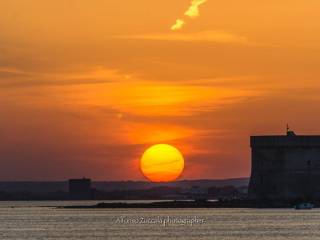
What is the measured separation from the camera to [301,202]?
196m

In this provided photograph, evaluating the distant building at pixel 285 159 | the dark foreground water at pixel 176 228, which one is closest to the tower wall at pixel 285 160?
the distant building at pixel 285 159

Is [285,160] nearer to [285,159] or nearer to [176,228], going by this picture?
[285,159]

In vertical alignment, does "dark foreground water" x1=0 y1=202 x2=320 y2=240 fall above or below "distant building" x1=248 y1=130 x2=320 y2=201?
below

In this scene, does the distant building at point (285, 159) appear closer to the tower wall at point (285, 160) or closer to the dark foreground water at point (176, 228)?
the tower wall at point (285, 160)

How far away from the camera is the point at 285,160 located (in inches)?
7525

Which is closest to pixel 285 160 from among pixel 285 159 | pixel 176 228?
pixel 285 159

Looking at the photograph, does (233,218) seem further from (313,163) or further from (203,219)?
(313,163)

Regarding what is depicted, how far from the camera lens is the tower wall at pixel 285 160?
625 ft

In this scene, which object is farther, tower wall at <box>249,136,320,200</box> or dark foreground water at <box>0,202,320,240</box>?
tower wall at <box>249,136,320,200</box>

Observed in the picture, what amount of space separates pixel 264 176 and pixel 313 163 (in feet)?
25.4

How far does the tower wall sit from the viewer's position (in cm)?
19038

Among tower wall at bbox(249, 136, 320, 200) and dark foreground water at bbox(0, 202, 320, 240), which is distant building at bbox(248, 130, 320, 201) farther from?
dark foreground water at bbox(0, 202, 320, 240)

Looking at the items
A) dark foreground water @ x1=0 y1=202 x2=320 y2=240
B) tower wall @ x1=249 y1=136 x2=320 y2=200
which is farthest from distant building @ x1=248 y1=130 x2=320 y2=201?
dark foreground water @ x1=0 y1=202 x2=320 y2=240

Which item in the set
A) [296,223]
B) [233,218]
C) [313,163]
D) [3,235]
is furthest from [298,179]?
[3,235]
